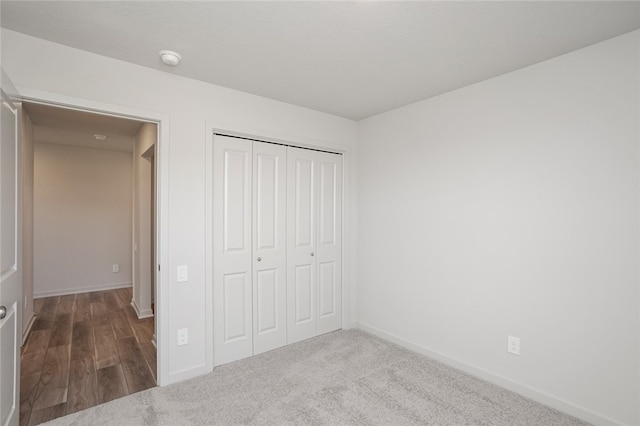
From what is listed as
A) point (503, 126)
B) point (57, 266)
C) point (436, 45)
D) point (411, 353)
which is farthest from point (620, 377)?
point (57, 266)

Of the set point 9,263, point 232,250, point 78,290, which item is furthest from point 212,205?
point 78,290

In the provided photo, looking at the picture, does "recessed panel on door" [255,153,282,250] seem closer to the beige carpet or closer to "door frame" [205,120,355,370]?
"door frame" [205,120,355,370]

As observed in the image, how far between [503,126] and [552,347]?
164 cm

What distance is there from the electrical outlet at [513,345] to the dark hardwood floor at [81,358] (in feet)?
9.22

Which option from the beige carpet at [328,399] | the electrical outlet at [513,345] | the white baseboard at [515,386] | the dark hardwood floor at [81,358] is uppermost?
the electrical outlet at [513,345]

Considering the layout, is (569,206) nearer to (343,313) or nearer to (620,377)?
(620,377)

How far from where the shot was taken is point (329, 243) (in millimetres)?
3684

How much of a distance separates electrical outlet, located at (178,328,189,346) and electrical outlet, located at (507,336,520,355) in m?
2.52

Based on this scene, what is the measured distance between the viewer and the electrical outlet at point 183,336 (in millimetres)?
2602

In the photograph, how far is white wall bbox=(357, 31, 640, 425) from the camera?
2.00 meters

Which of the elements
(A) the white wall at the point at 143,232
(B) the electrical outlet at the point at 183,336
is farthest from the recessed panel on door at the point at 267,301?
(A) the white wall at the point at 143,232

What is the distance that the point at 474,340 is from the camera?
2725 millimetres

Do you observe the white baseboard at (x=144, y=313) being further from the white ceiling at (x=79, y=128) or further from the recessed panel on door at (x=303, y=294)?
the white ceiling at (x=79, y=128)

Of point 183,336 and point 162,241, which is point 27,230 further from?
point 183,336
